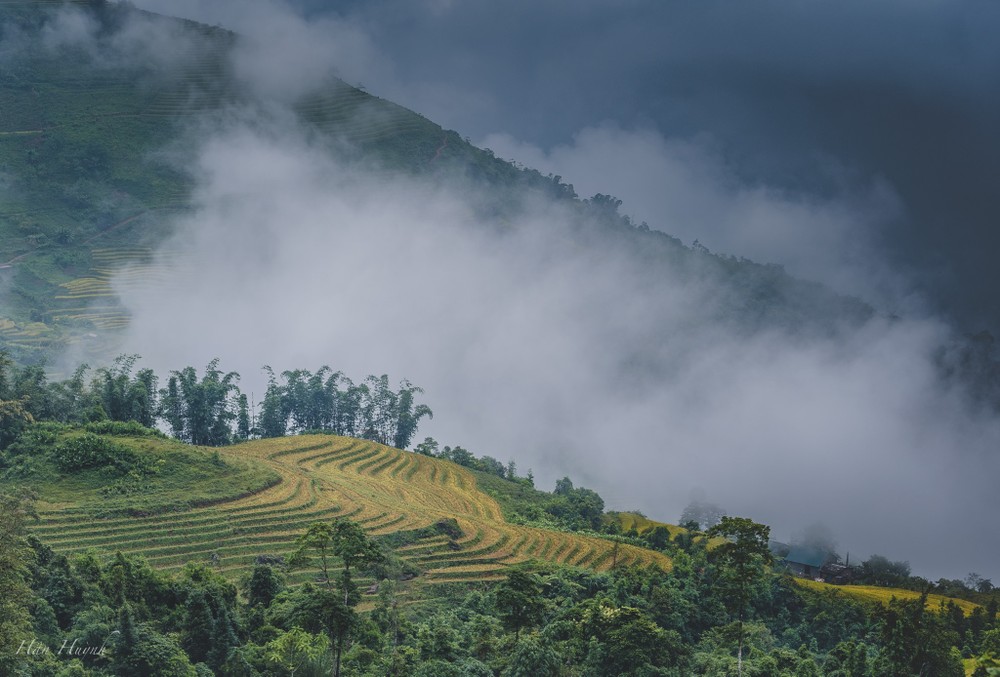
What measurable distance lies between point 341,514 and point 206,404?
83.2 ft

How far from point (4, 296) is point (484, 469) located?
7353 centimetres

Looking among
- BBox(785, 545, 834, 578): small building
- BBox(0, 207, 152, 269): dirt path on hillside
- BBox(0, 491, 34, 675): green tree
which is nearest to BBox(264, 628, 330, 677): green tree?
BBox(0, 491, 34, 675): green tree

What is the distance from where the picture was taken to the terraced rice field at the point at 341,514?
44031 mm

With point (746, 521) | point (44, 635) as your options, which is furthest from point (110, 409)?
point (746, 521)

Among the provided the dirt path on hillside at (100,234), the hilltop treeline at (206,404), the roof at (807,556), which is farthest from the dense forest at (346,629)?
the dirt path on hillside at (100,234)

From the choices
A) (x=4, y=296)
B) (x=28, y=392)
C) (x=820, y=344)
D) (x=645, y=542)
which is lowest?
(x=645, y=542)

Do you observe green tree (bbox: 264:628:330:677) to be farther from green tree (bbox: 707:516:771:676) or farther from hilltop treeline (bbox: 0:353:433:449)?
hilltop treeline (bbox: 0:353:433:449)

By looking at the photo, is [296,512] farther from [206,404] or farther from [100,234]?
[100,234]

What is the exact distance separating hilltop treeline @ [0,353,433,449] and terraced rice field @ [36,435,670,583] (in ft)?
21.9

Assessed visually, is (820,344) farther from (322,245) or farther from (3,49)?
(3,49)

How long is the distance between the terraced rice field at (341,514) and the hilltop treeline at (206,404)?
6667 millimetres

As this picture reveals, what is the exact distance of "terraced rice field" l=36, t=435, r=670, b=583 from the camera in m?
44.0

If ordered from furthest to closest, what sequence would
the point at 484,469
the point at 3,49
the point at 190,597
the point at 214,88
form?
the point at 214,88 < the point at 3,49 < the point at 484,469 < the point at 190,597

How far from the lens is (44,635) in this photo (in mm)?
26359
